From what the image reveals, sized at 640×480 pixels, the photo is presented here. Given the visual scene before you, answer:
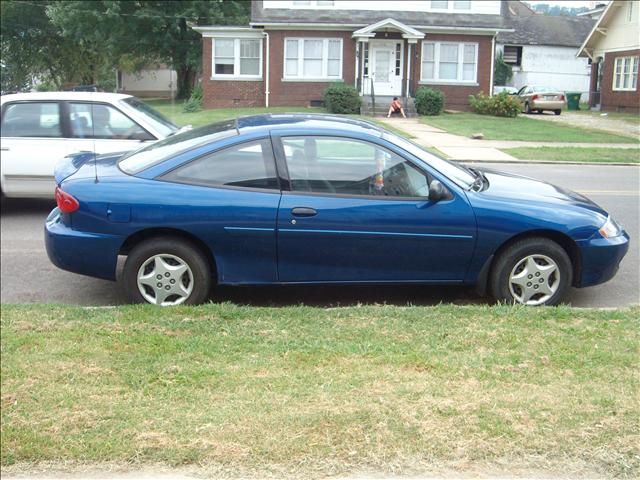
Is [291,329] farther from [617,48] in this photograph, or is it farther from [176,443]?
[617,48]

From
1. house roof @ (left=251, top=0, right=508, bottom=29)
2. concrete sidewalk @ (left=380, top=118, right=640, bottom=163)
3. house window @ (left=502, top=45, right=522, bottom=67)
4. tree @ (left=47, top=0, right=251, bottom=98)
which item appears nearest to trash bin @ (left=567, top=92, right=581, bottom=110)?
house roof @ (left=251, top=0, right=508, bottom=29)

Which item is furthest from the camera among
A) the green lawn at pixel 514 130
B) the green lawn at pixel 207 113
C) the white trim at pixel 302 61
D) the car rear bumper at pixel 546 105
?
the car rear bumper at pixel 546 105

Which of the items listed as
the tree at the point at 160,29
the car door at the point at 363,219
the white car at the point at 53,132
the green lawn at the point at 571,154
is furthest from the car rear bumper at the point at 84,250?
the tree at the point at 160,29

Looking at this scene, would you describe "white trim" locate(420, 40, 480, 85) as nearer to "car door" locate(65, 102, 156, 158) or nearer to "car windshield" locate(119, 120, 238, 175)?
"car door" locate(65, 102, 156, 158)

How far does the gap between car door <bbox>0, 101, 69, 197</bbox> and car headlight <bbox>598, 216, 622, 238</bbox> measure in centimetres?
637

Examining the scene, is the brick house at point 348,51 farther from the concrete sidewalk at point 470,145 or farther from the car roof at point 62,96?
the car roof at point 62,96

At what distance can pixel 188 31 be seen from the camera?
38500 mm

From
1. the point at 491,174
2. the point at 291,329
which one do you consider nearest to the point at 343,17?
the point at 491,174

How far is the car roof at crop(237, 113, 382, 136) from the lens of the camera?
20.2 ft

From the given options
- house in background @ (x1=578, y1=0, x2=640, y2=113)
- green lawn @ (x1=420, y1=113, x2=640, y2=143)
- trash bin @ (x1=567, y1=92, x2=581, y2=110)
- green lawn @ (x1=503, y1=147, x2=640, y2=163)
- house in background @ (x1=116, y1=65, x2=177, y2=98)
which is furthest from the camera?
house in background @ (x1=116, y1=65, x2=177, y2=98)

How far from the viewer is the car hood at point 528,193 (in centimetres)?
611

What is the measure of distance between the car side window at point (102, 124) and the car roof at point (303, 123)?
3.29 metres

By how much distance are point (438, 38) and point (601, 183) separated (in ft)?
73.0

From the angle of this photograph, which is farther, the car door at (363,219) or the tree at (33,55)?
the tree at (33,55)
